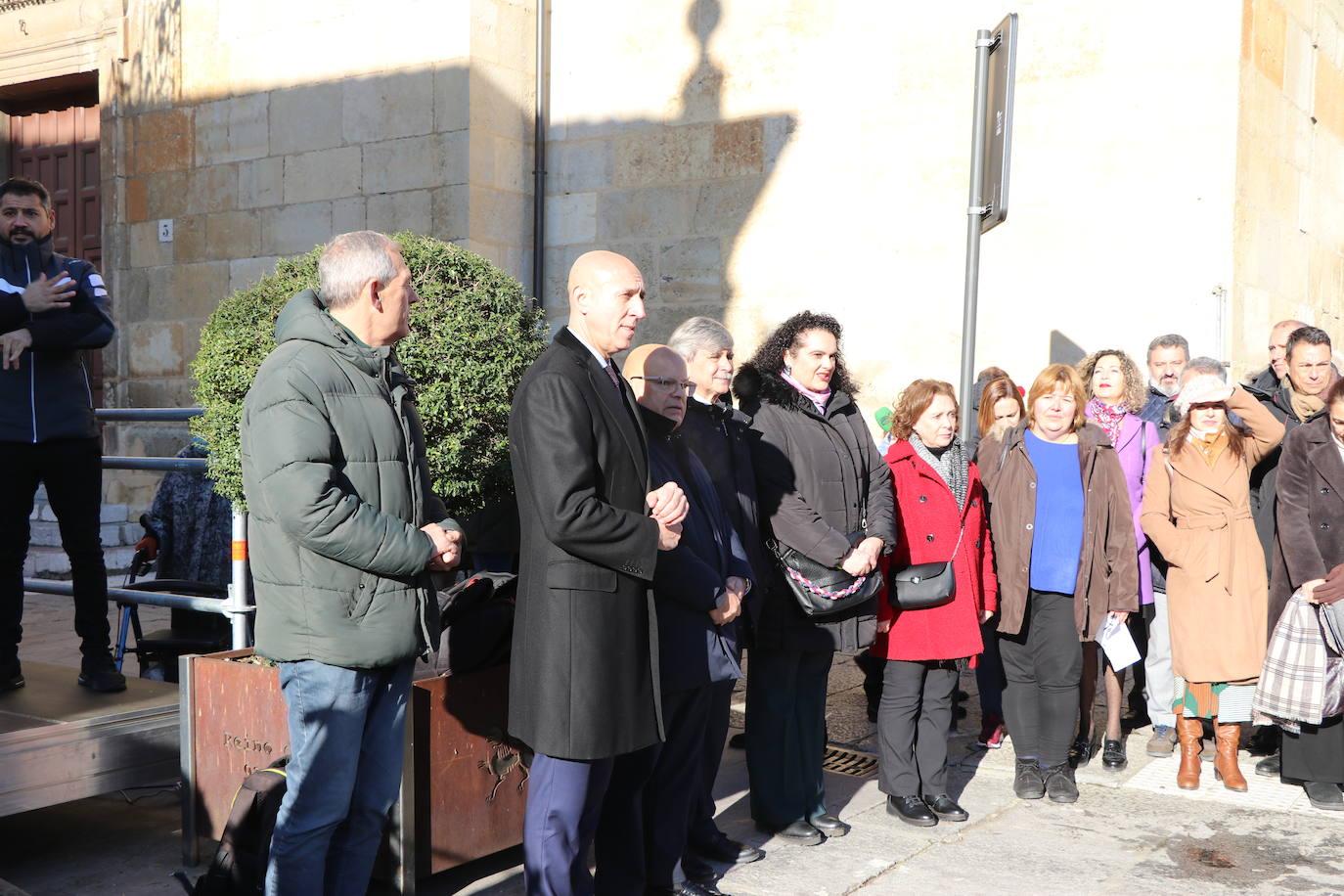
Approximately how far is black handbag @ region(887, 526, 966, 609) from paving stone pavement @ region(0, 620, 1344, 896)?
31.8 inches

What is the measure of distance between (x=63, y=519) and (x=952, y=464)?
10.6ft

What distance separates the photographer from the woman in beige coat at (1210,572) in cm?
525

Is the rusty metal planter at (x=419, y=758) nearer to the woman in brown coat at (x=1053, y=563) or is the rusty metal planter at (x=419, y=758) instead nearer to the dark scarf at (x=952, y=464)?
the dark scarf at (x=952, y=464)

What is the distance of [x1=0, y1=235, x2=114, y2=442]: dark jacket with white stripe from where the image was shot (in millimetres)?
4316

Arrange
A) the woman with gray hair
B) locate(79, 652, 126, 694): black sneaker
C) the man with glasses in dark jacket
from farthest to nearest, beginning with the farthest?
locate(79, 652, 126, 694): black sneaker
the woman with gray hair
the man with glasses in dark jacket

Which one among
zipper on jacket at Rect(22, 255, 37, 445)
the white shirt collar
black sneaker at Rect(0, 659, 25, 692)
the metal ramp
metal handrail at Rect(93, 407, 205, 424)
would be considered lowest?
the metal ramp

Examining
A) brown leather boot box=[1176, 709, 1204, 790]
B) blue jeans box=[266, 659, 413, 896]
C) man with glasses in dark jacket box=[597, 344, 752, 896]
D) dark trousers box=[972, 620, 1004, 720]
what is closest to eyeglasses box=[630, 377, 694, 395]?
man with glasses in dark jacket box=[597, 344, 752, 896]

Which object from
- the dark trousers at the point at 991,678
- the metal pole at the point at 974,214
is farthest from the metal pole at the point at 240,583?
the dark trousers at the point at 991,678

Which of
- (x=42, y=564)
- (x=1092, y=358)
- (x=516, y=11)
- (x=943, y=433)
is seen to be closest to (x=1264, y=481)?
(x=1092, y=358)

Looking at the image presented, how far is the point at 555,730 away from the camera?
323 centimetres

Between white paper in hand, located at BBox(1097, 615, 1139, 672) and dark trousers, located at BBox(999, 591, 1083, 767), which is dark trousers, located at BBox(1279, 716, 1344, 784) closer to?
white paper in hand, located at BBox(1097, 615, 1139, 672)

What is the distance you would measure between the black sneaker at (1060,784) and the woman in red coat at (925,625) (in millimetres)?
518

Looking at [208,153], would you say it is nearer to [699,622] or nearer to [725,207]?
[725,207]

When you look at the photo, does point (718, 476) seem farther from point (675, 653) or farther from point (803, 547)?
point (675, 653)
